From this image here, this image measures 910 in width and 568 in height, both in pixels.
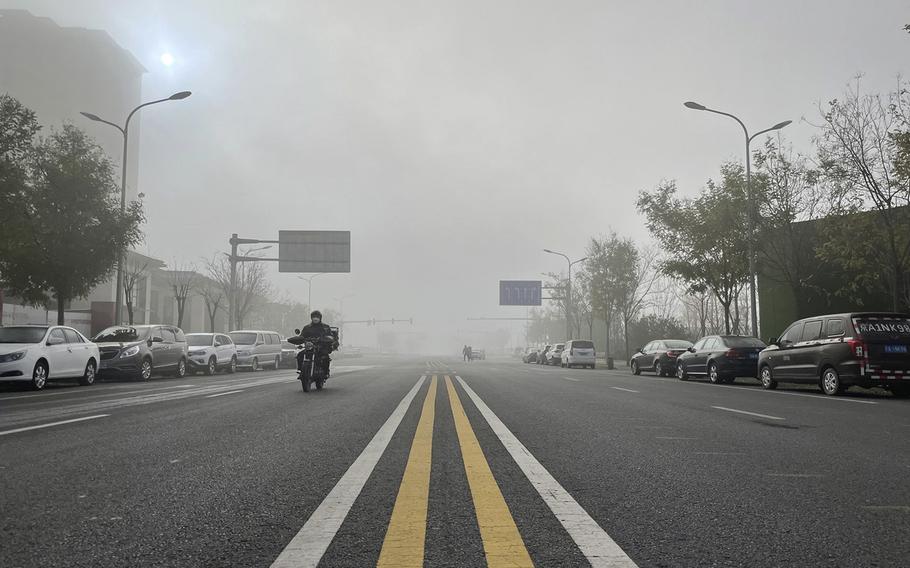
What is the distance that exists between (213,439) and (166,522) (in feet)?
10.0

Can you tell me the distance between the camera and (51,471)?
454 centimetres

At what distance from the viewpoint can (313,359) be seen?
12.8 metres

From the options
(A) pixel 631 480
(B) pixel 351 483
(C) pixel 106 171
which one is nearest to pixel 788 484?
(A) pixel 631 480

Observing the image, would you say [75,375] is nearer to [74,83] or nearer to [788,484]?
[788,484]

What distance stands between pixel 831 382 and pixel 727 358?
15.5ft

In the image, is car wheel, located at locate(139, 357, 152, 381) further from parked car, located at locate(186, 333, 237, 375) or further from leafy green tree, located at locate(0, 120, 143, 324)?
leafy green tree, located at locate(0, 120, 143, 324)

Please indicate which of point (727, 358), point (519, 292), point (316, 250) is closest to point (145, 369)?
point (727, 358)

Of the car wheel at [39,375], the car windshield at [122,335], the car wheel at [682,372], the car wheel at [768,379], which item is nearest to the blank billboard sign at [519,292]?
the car wheel at [682,372]

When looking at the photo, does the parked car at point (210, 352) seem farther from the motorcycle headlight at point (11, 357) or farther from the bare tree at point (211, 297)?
the bare tree at point (211, 297)

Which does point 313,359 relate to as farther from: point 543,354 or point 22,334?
point 543,354

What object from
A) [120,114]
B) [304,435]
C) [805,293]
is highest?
[120,114]

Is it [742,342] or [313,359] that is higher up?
[742,342]

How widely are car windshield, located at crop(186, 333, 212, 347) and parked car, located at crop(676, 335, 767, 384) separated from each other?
1767 centimetres

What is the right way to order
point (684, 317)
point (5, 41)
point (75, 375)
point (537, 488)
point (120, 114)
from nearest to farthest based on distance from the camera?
point (537, 488) → point (75, 375) → point (684, 317) → point (5, 41) → point (120, 114)
